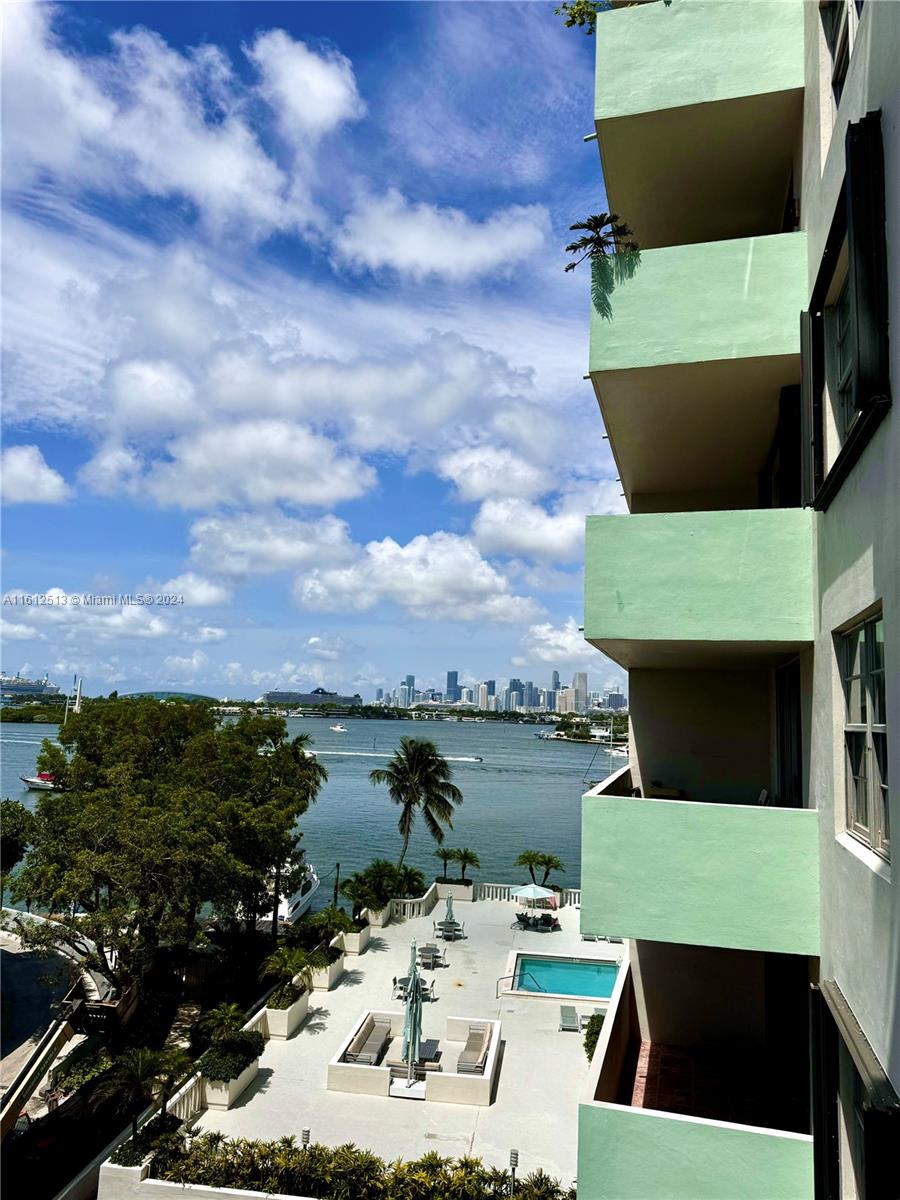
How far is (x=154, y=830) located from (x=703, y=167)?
59.4 ft

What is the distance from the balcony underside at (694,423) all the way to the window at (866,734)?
287 cm

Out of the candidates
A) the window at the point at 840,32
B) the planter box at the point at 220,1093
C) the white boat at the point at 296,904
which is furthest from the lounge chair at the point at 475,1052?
the window at the point at 840,32

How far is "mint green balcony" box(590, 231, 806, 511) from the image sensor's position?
6902mm

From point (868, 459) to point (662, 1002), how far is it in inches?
329

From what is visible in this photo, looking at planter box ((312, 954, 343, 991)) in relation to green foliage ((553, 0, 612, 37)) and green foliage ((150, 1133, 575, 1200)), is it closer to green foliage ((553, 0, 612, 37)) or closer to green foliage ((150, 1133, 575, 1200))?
green foliage ((150, 1133, 575, 1200))

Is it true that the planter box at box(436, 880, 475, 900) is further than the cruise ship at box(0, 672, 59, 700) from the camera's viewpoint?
No

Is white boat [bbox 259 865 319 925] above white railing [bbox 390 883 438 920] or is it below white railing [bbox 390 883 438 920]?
below

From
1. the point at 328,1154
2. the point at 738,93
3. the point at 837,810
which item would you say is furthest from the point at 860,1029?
the point at 328,1154

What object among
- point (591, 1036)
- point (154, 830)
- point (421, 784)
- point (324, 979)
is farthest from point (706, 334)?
point (421, 784)

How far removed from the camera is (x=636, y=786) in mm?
11180

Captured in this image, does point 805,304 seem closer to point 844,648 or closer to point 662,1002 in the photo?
point 844,648

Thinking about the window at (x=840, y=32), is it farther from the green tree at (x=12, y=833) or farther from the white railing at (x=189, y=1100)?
the green tree at (x=12, y=833)

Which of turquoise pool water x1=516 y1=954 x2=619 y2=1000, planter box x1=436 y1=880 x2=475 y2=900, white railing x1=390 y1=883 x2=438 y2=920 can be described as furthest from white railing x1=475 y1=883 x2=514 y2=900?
turquoise pool water x1=516 y1=954 x2=619 y2=1000

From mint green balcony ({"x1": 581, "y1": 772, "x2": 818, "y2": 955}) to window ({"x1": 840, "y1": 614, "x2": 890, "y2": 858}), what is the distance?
762 millimetres
